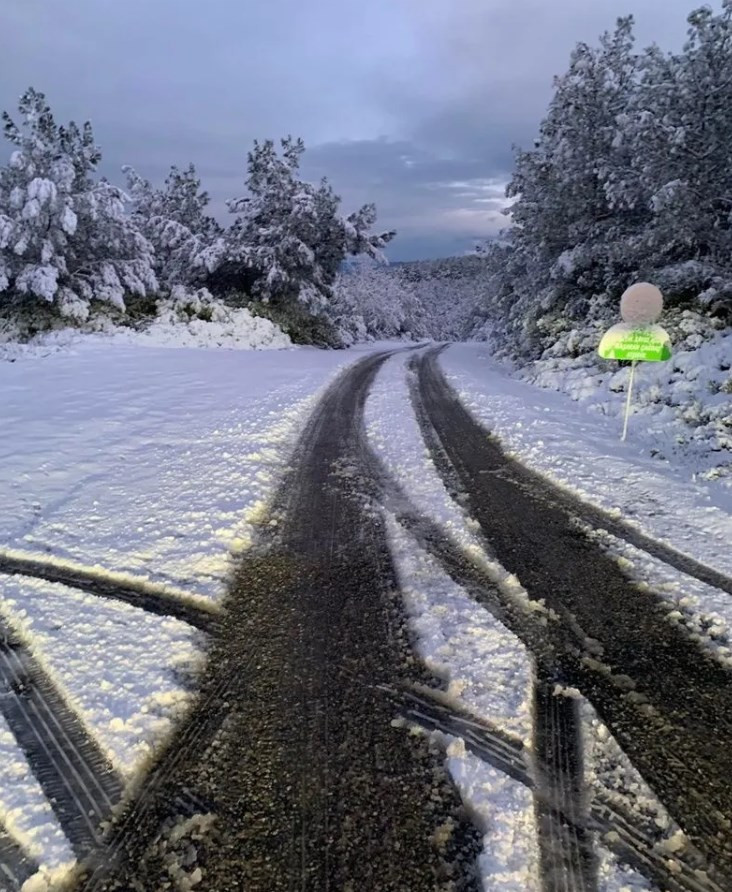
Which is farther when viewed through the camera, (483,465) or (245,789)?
(483,465)

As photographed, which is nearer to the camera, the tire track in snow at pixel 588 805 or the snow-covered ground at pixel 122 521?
the tire track in snow at pixel 588 805

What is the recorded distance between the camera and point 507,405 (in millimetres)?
10641

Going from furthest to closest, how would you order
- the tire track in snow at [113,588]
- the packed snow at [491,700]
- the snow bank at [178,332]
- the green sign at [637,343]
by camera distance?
the snow bank at [178,332] < the green sign at [637,343] < the tire track in snow at [113,588] < the packed snow at [491,700]

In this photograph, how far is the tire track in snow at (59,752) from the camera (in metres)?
2.24

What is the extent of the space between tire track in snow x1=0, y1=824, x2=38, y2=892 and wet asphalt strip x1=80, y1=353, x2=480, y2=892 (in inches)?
8.1

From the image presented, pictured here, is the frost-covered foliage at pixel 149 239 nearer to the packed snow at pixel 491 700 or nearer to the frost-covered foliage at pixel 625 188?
the frost-covered foliage at pixel 625 188

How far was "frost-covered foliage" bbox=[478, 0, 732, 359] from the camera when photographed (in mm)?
11453

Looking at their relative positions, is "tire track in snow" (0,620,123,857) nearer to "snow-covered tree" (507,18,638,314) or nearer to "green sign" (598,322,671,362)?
"green sign" (598,322,671,362)

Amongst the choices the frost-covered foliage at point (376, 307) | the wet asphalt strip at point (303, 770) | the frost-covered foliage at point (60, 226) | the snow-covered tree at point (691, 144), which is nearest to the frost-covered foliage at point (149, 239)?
the frost-covered foliage at point (60, 226)

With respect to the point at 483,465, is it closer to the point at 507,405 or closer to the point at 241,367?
the point at 507,405

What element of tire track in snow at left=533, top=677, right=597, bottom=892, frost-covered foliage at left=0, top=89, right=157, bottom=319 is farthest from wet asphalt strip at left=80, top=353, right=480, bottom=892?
frost-covered foliage at left=0, top=89, right=157, bottom=319

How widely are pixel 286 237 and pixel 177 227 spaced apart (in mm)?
5243

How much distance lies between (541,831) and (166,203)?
32.6 m

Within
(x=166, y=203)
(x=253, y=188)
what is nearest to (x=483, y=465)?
(x=253, y=188)
